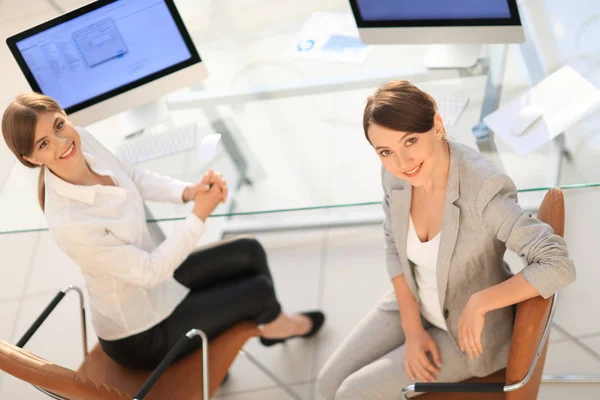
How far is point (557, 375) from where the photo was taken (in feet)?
8.68

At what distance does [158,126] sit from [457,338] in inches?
54.9

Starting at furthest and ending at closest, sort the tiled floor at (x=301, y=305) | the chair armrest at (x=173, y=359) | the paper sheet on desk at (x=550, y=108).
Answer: the tiled floor at (x=301, y=305) < the paper sheet on desk at (x=550, y=108) < the chair armrest at (x=173, y=359)

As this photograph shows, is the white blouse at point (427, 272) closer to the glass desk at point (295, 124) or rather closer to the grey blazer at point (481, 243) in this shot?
the grey blazer at point (481, 243)

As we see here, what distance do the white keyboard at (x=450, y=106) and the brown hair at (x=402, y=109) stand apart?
0.66 meters

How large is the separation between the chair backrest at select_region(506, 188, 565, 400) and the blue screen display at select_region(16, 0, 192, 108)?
1541mm

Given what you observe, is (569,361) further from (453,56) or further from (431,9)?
(431,9)

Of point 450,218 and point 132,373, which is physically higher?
point 450,218

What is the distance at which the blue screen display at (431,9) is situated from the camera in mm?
2545

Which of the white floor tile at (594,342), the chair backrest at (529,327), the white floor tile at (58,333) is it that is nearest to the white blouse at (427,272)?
the chair backrest at (529,327)

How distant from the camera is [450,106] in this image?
2518mm

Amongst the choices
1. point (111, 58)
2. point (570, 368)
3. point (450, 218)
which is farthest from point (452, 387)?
point (111, 58)

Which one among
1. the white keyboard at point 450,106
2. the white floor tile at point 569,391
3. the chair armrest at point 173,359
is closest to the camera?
the chair armrest at point 173,359

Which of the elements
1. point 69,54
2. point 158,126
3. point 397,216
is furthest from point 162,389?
point 69,54

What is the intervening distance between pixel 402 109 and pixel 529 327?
1.88ft
